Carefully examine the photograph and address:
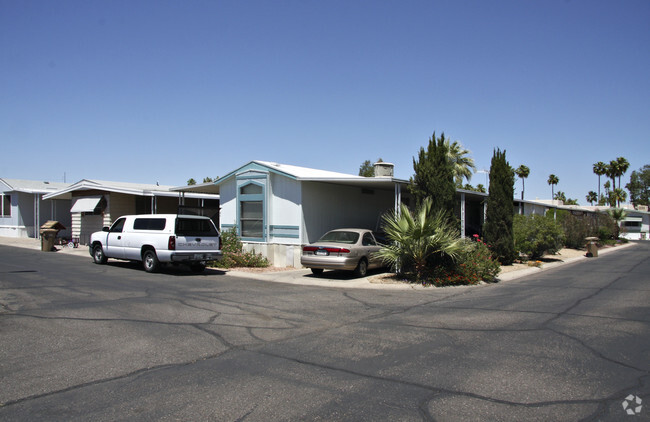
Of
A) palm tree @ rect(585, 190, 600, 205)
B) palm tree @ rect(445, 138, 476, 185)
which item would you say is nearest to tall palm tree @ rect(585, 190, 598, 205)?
palm tree @ rect(585, 190, 600, 205)

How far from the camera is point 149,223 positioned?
1531 centimetres

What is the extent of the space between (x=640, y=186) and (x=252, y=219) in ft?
335

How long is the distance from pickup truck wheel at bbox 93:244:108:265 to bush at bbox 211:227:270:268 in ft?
12.9

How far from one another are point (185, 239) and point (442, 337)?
9.77m

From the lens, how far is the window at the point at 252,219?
18.7 m

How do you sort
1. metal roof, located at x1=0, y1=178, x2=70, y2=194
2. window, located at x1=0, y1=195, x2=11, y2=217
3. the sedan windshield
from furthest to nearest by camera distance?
window, located at x1=0, y1=195, x2=11, y2=217, metal roof, located at x1=0, y1=178, x2=70, y2=194, the sedan windshield

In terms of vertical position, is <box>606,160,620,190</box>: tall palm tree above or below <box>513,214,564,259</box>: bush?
above

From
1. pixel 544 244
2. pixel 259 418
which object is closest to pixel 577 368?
pixel 259 418

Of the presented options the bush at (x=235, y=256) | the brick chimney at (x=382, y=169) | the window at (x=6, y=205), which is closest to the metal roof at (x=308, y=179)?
the brick chimney at (x=382, y=169)

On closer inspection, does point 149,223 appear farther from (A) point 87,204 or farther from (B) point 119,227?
(A) point 87,204

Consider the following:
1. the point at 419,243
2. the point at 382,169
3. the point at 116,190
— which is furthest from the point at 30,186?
the point at 419,243

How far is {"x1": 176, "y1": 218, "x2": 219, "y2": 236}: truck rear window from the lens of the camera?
576 inches

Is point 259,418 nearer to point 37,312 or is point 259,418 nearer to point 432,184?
point 37,312

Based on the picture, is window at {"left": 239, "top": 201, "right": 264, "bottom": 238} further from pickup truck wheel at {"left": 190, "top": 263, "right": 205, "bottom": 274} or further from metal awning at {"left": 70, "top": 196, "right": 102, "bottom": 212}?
metal awning at {"left": 70, "top": 196, "right": 102, "bottom": 212}
